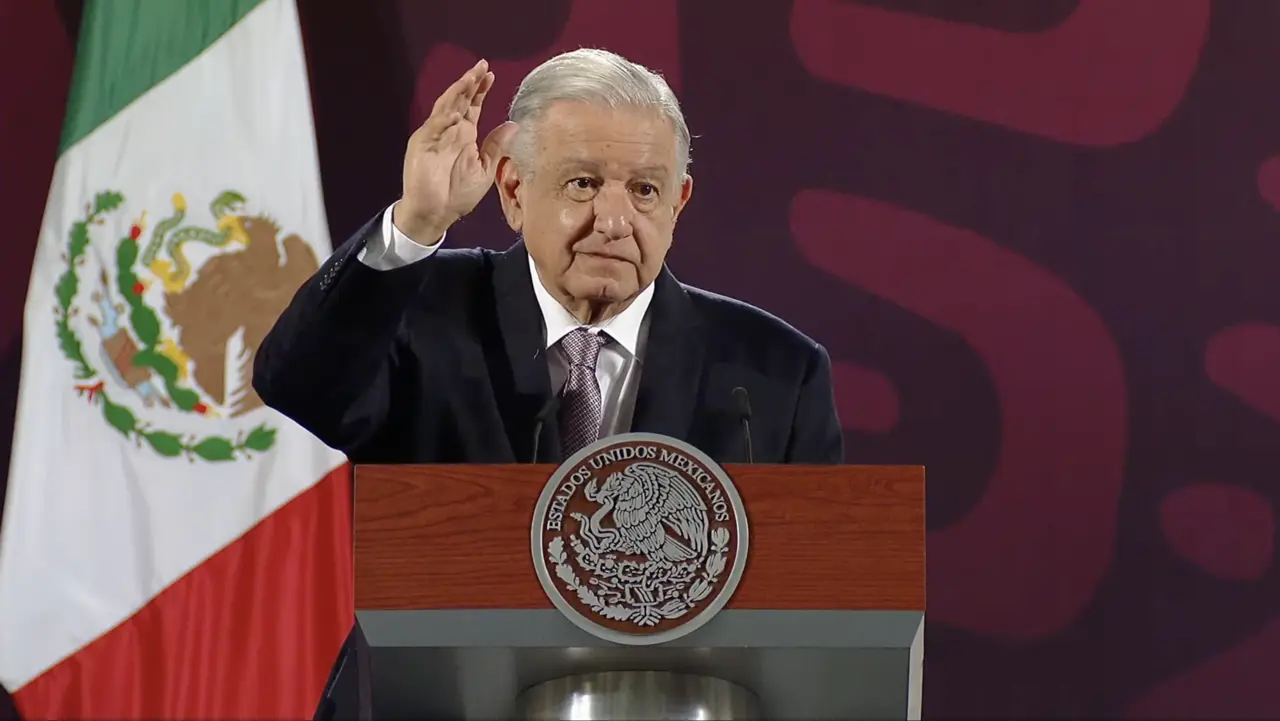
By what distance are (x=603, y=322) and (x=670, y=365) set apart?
139 millimetres

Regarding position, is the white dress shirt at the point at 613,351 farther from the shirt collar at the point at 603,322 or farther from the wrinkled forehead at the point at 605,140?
the wrinkled forehead at the point at 605,140

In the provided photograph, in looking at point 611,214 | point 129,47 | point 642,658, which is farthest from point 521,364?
point 129,47

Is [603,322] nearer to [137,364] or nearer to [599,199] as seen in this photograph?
[599,199]

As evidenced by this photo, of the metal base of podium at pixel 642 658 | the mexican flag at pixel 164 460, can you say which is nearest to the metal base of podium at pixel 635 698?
the metal base of podium at pixel 642 658

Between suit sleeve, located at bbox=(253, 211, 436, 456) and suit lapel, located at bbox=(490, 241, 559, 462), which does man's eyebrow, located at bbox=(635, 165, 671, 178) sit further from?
suit sleeve, located at bbox=(253, 211, 436, 456)

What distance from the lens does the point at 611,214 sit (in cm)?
244

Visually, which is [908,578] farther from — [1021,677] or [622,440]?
[1021,677]

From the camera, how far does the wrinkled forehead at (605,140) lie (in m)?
2.43

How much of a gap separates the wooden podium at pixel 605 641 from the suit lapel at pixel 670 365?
623 millimetres

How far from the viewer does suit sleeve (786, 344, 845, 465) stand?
2467 millimetres

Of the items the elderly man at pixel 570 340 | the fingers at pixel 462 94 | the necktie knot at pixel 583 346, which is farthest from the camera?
the necktie knot at pixel 583 346

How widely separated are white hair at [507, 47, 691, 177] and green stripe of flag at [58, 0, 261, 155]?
5.07 ft

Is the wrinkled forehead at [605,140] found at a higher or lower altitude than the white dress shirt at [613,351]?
higher

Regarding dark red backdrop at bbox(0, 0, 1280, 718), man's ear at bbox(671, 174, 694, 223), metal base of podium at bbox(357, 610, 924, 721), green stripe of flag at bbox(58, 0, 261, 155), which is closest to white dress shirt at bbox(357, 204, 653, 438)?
man's ear at bbox(671, 174, 694, 223)
